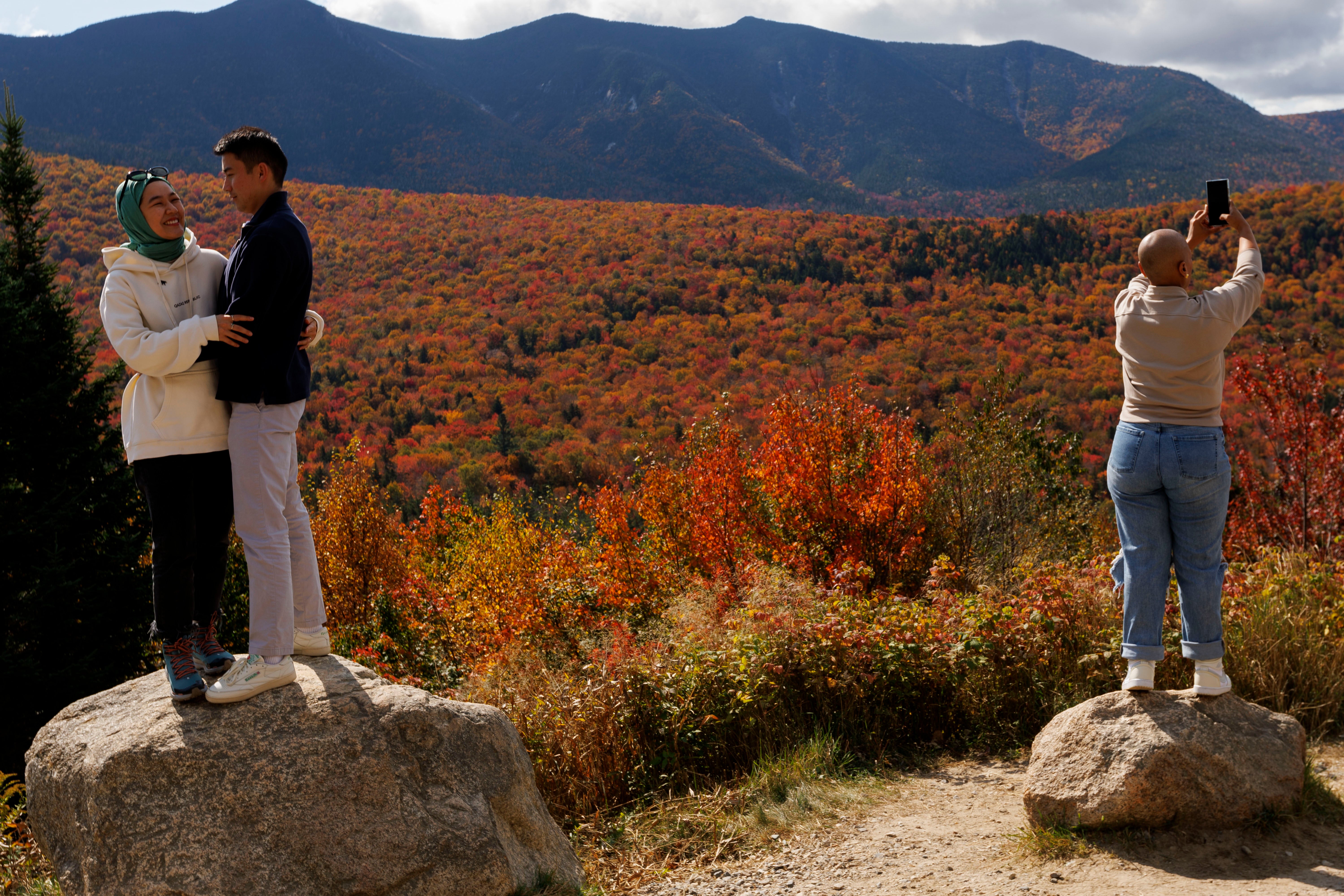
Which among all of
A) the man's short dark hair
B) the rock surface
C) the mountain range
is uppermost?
the mountain range

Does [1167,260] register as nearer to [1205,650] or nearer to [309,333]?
[1205,650]

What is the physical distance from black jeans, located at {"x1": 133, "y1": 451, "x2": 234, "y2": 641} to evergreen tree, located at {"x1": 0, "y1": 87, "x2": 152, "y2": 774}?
292 inches

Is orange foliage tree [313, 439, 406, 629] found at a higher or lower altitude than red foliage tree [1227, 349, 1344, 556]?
lower

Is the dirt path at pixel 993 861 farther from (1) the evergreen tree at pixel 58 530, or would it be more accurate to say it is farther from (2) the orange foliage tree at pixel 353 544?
(2) the orange foliage tree at pixel 353 544

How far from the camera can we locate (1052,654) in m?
4.96

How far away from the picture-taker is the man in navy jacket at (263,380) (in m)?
3.07

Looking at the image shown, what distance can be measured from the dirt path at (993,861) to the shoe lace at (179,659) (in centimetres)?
205

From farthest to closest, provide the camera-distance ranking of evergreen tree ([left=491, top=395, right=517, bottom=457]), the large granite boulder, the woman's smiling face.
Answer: evergreen tree ([left=491, top=395, right=517, bottom=457]) < the woman's smiling face < the large granite boulder

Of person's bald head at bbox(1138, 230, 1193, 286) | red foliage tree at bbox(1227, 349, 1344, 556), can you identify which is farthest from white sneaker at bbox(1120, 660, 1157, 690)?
red foliage tree at bbox(1227, 349, 1344, 556)

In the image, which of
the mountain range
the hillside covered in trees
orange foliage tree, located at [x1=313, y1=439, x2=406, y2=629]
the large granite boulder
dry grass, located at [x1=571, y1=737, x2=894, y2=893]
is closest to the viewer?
the large granite boulder

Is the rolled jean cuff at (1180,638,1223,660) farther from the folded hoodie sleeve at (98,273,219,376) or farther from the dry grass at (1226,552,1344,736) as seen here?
the folded hoodie sleeve at (98,273,219,376)

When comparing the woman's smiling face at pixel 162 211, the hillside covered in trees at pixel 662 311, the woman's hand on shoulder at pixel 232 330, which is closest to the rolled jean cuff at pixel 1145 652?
the woman's hand on shoulder at pixel 232 330

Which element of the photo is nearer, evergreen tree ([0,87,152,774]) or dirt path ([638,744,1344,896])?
dirt path ([638,744,1344,896])

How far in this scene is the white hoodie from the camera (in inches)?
116
